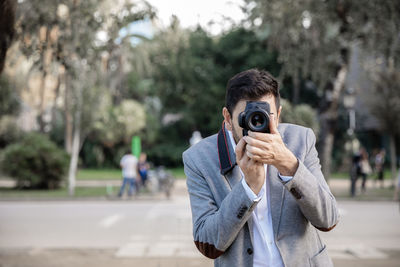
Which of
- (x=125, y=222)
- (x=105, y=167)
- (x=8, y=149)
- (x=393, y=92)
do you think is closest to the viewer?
(x=125, y=222)

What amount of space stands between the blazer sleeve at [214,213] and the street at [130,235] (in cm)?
495

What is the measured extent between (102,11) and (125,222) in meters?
5.69

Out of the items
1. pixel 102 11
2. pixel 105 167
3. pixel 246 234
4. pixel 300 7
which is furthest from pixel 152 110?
pixel 246 234

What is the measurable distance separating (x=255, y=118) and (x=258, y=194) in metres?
0.33

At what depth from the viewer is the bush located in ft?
63.2

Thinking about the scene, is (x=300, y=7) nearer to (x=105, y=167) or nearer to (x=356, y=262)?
(x=356, y=262)

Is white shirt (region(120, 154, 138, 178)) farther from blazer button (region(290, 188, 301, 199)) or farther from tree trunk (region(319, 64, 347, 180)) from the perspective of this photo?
blazer button (region(290, 188, 301, 199))

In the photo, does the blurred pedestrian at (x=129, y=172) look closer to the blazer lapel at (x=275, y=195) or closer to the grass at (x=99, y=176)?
the grass at (x=99, y=176)

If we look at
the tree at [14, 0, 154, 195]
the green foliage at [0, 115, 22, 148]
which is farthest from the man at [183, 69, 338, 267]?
the green foliage at [0, 115, 22, 148]

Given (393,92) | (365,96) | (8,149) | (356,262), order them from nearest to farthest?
(356,262) < (8,149) < (393,92) < (365,96)

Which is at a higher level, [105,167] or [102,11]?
[102,11]

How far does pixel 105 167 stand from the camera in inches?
1608

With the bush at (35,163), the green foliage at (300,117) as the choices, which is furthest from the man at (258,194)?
the green foliage at (300,117)

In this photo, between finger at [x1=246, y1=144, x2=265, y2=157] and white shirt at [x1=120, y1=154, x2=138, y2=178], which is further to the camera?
white shirt at [x1=120, y1=154, x2=138, y2=178]
